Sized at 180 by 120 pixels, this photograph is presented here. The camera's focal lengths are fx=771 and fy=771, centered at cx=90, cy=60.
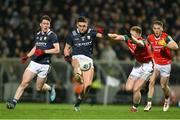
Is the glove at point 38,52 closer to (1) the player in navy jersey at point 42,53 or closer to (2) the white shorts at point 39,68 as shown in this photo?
(1) the player in navy jersey at point 42,53

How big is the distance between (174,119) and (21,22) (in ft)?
51.1

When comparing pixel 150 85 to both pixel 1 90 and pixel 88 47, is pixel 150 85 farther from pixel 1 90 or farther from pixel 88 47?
pixel 1 90

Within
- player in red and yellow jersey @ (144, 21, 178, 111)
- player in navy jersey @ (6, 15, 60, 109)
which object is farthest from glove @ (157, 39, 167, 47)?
player in navy jersey @ (6, 15, 60, 109)

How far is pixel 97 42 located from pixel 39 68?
1104 centimetres

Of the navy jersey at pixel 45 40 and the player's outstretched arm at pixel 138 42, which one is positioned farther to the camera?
the navy jersey at pixel 45 40

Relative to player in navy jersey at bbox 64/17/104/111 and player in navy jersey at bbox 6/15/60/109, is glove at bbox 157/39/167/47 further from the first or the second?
player in navy jersey at bbox 6/15/60/109

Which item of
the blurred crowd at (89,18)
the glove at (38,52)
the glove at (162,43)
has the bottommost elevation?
the glove at (38,52)

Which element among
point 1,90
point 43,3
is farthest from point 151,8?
point 1,90

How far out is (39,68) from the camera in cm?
2139

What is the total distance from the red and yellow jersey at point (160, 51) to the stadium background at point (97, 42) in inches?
270

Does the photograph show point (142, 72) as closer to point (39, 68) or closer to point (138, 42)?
point (138, 42)

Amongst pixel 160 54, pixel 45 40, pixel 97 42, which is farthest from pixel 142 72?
pixel 97 42

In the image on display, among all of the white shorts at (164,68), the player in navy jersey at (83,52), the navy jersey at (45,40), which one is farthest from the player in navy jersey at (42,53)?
the white shorts at (164,68)

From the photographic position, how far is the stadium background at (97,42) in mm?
29531
